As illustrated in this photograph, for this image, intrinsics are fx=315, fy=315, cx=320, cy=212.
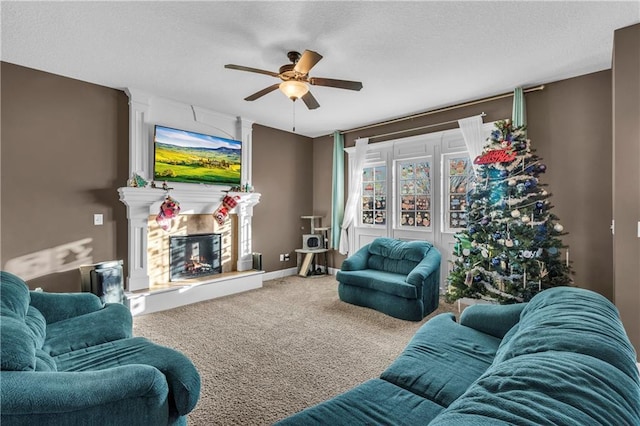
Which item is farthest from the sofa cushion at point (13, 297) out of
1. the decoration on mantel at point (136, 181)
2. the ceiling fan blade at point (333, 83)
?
the ceiling fan blade at point (333, 83)

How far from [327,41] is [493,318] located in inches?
103

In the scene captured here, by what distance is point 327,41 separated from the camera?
112 inches

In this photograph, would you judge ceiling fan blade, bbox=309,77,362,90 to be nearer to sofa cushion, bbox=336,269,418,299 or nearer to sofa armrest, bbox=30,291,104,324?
sofa cushion, bbox=336,269,418,299

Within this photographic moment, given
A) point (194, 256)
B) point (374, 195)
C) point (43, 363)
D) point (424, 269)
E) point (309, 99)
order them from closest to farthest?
point (43, 363)
point (309, 99)
point (424, 269)
point (194, 256)
point (374, 195)

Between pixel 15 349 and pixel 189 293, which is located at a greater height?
pixel 15 349

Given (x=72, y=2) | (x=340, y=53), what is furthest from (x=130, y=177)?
(x=340, y=53)

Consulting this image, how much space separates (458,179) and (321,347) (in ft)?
10.4

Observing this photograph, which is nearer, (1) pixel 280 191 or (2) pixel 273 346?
(2) pixel 273 346

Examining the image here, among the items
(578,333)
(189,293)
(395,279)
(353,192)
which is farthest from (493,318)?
(353,192)

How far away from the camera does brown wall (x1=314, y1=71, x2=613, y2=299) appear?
345 cm

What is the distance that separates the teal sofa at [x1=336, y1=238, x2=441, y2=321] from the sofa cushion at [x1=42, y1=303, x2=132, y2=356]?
2.66 m

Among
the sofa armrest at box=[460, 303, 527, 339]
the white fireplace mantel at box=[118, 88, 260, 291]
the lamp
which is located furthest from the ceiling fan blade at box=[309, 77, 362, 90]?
the white fireplace mantel at box=[118, 88, 260, 291]

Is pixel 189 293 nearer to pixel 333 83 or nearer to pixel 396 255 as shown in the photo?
pixel 396 255

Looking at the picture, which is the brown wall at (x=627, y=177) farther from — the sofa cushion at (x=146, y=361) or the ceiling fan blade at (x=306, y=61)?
the sofa cushion at (x=146, y=361)
